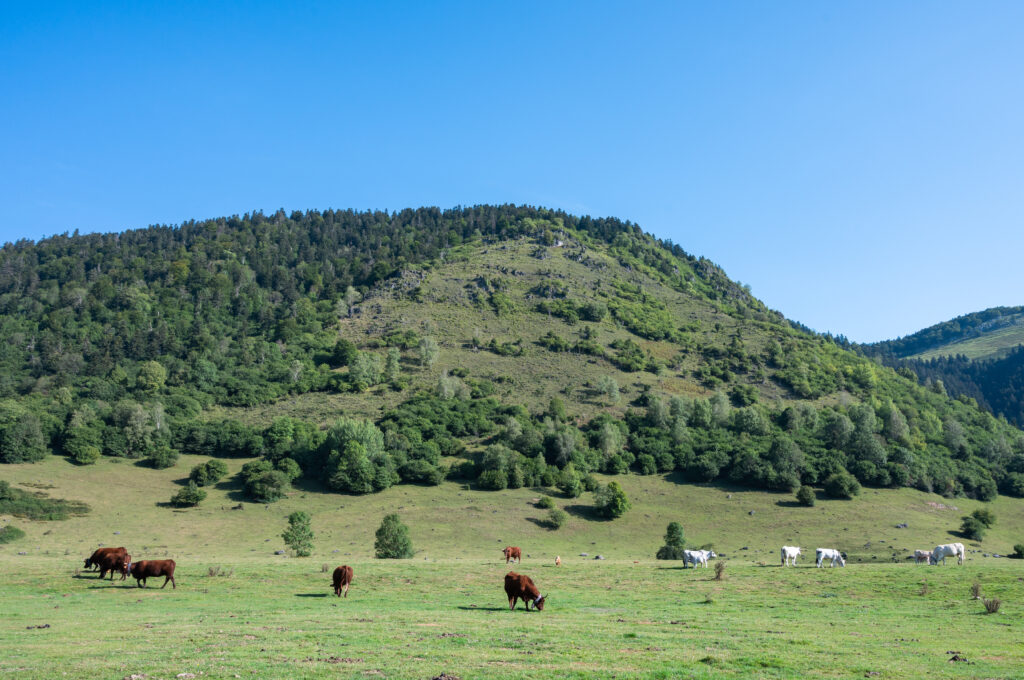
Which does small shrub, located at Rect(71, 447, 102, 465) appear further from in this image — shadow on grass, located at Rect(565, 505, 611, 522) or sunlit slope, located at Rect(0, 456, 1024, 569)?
shadow on grass, located at Rect(565, 505, 611, 522)

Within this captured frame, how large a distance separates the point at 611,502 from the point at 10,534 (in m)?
74.0

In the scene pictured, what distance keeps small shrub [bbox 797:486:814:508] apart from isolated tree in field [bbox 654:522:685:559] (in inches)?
1700

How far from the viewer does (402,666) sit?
14383 mm

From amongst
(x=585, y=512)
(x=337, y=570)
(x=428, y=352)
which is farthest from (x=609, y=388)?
(x=337, y=570)

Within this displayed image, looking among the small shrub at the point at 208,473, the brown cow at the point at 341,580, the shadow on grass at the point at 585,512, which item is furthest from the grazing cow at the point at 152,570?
the small shrub at the point at 208,473

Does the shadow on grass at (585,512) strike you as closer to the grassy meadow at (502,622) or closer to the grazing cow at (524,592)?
the grassy meadow at (502,622)

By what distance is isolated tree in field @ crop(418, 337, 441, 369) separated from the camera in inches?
5965

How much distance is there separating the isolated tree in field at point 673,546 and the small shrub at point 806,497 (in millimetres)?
43170

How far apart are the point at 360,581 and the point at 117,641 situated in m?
16.8

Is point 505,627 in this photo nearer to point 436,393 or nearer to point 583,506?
point 583,506

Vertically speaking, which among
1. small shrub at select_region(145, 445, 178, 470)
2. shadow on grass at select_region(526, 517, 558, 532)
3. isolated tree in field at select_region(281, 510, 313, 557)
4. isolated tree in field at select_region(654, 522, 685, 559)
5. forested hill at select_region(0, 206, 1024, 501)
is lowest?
shadow on grass at select_region(526, 517, 558, 532)

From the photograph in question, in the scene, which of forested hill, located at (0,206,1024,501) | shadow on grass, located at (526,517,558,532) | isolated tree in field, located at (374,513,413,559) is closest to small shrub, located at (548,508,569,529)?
shadow on grass, located at (526,517,558,532)

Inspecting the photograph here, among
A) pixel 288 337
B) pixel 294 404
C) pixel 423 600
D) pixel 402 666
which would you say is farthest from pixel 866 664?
pixel 288 337

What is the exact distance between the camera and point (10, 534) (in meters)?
→ 68.1
